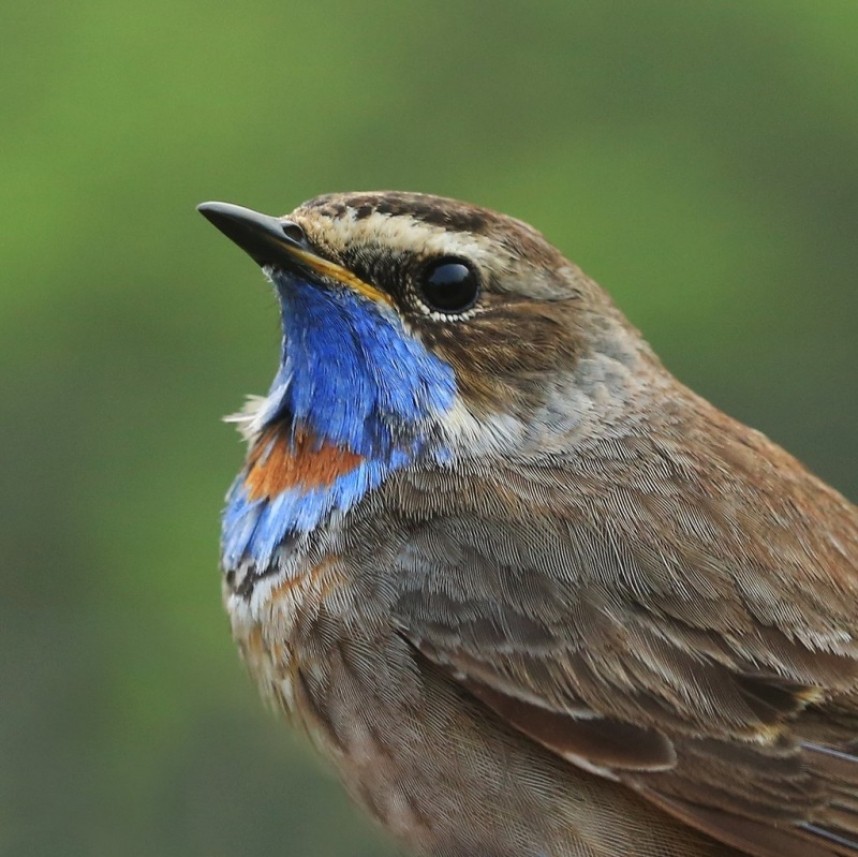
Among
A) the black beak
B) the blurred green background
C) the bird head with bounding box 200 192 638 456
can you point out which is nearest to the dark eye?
the bird head with bounding box 200 192 638 456

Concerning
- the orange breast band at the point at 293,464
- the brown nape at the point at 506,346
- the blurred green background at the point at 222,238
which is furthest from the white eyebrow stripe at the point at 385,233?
the blurred green background at the point at 222,238

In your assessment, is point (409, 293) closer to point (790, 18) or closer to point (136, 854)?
point (136, 854)

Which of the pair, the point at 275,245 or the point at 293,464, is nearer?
the point at 275,245

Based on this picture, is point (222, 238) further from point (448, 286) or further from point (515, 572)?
point (515, 572)

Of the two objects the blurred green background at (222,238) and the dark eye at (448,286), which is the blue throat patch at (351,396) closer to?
the dark eye at (448,286)

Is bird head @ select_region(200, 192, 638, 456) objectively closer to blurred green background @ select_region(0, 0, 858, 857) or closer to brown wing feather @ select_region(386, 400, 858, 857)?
brown wing feather @ select_region(386, 400, 858, 857)

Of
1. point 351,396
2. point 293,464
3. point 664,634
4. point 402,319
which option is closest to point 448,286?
point 402,319

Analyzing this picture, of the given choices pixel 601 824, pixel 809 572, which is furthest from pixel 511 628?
pixel 809 572
